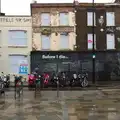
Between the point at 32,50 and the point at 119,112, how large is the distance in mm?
32814

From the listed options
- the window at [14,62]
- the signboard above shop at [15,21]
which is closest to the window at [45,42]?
the signboard above shop at [15,21]

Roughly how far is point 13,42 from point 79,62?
7910 mm

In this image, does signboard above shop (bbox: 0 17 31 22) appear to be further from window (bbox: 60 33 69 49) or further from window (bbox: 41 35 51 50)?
window (bbox: 60 33 69 49)

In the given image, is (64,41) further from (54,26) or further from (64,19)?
(64,19)

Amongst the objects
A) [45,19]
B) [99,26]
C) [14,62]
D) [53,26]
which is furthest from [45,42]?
[99,26]

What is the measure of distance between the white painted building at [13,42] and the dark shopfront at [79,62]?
1.44 metres

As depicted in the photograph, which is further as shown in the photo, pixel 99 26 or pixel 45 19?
pixel 99 26

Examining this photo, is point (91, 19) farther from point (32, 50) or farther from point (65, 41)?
point (32, 50)

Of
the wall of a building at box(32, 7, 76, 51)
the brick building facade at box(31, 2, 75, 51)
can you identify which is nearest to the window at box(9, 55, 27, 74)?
the brick building facade at box(31, 2, 75, 51)

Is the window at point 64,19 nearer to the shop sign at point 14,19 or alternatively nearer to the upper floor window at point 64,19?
the upper floor window at point 64,19

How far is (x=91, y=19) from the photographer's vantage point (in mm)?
51312

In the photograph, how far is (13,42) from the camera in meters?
51.2

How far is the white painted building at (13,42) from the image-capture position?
50844 millimetres

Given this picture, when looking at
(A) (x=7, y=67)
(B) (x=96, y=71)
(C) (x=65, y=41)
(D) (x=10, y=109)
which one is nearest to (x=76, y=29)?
(C) (x=65, y=41)
